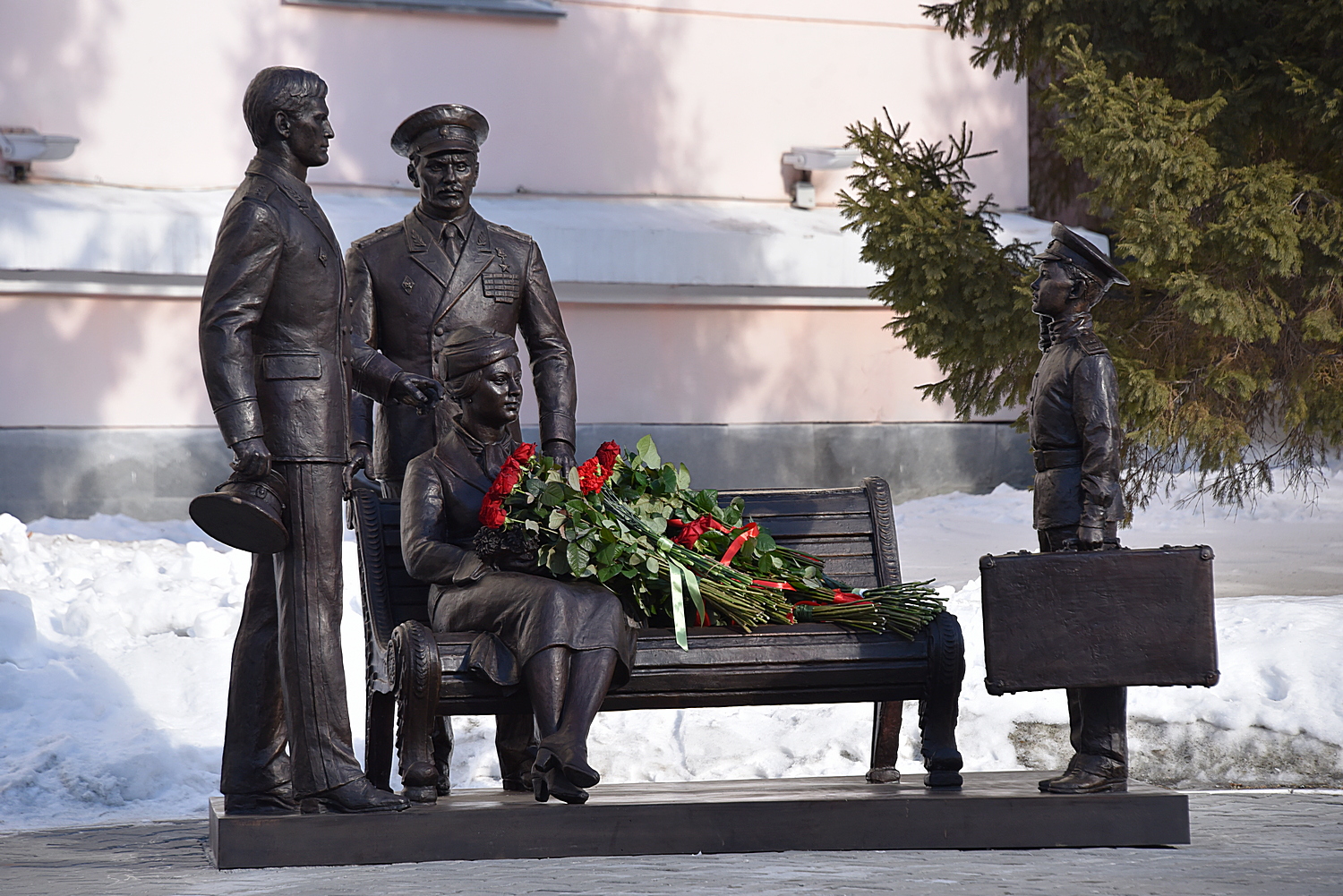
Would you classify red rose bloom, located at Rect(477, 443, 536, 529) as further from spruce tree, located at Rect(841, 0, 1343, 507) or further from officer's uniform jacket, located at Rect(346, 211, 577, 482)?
spruce tree, located at Rect(841, 0, 1343, 507)

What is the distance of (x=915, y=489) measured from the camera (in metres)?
13.4

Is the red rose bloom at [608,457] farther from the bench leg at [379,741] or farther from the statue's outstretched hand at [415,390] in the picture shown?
the bench leg at [379,741]

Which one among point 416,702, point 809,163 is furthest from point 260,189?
point 809,163

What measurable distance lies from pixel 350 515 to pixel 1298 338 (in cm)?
601

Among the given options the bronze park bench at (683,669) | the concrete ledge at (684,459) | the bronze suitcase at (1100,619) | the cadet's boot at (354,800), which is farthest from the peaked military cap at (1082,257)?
the concrete ledge at (684,459)

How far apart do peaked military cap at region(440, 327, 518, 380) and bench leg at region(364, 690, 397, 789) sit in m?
1.02

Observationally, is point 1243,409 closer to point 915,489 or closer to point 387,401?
point 915,489

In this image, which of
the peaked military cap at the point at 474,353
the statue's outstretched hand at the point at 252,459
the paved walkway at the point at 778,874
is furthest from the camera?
the peaked military cap at the point at 474,353

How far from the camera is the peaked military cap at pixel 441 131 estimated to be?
5480mm

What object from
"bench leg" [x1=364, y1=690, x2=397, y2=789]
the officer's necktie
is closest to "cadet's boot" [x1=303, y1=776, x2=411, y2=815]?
"bench leg" [x1=364, y1=690, x2=397, y2=789]

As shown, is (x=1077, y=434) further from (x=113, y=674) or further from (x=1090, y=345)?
(x=113, y=674)

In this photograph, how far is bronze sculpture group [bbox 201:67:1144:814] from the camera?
464 centimetres

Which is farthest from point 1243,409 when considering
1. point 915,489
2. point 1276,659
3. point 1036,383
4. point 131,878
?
point 131,878

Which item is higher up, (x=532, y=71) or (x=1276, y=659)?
(x=532, y=71)
